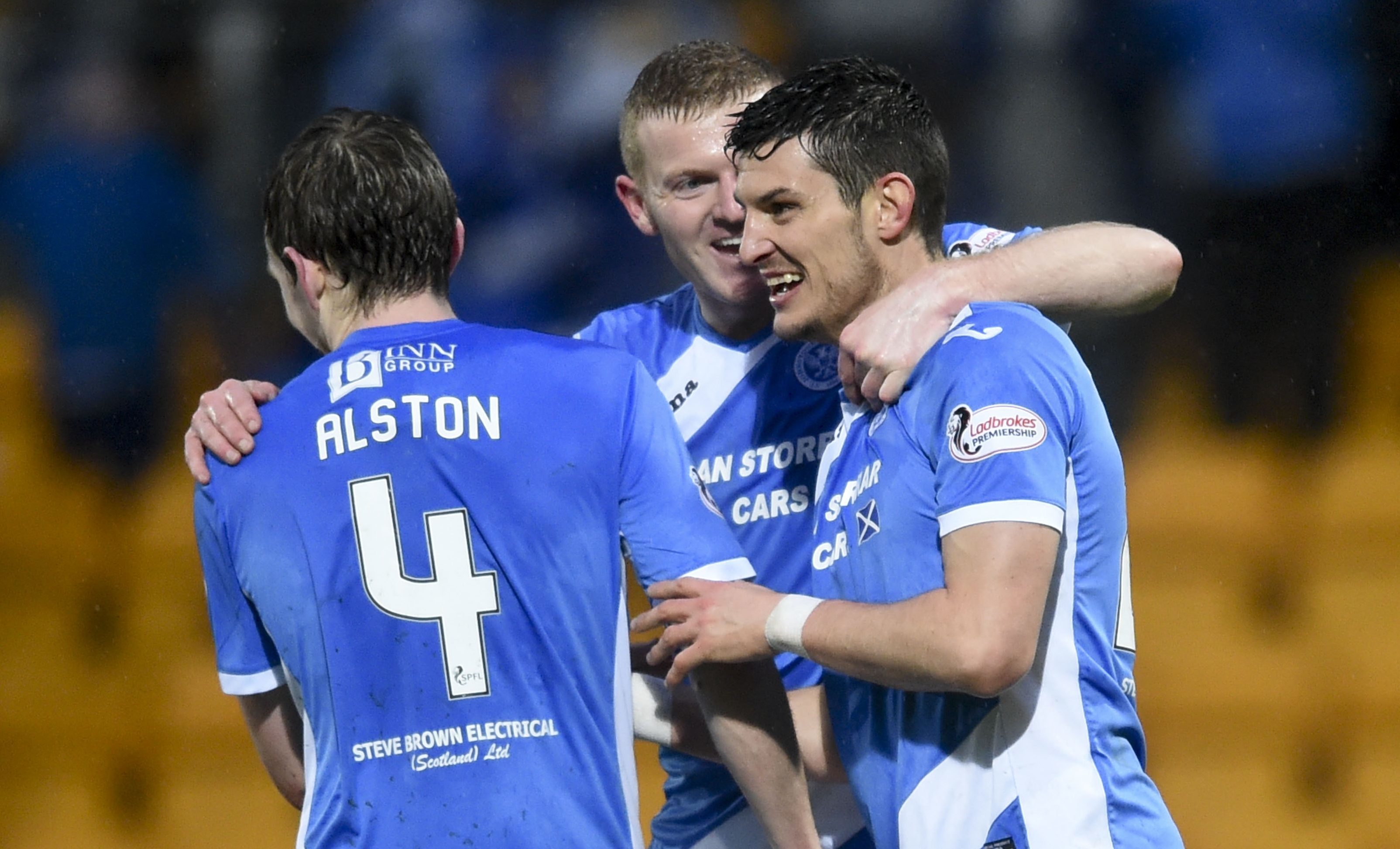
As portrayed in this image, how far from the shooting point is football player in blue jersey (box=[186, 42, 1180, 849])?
2580mm

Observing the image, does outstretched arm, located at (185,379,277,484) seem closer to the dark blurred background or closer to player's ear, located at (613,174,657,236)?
player's ear, located at (613,174,657,236)

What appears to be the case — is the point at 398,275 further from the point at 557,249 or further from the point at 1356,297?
the point at 1356,297

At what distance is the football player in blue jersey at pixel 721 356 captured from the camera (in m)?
2.58

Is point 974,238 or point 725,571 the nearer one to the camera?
point 725,571

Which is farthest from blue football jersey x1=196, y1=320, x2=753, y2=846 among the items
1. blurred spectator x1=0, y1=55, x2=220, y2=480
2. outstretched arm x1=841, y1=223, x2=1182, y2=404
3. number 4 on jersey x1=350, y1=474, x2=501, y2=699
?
blurred spectator x1=0, y1=55, x2=220, y2=480

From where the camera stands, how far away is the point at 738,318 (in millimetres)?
2678

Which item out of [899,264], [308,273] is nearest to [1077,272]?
[899,264]

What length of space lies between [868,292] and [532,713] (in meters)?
0.83

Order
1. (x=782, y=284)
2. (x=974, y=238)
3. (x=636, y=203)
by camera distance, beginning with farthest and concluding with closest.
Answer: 1. (x=636, y=203)
2. (x=974, y=238)
3. (x=782, y=284)

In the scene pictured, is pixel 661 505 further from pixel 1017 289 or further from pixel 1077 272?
pixel 1077 272

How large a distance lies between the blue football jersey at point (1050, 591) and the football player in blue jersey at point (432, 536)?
0.89 ft

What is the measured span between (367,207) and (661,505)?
56 cm

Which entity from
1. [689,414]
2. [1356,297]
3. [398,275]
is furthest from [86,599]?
[1356,297]

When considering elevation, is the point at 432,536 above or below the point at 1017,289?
below
